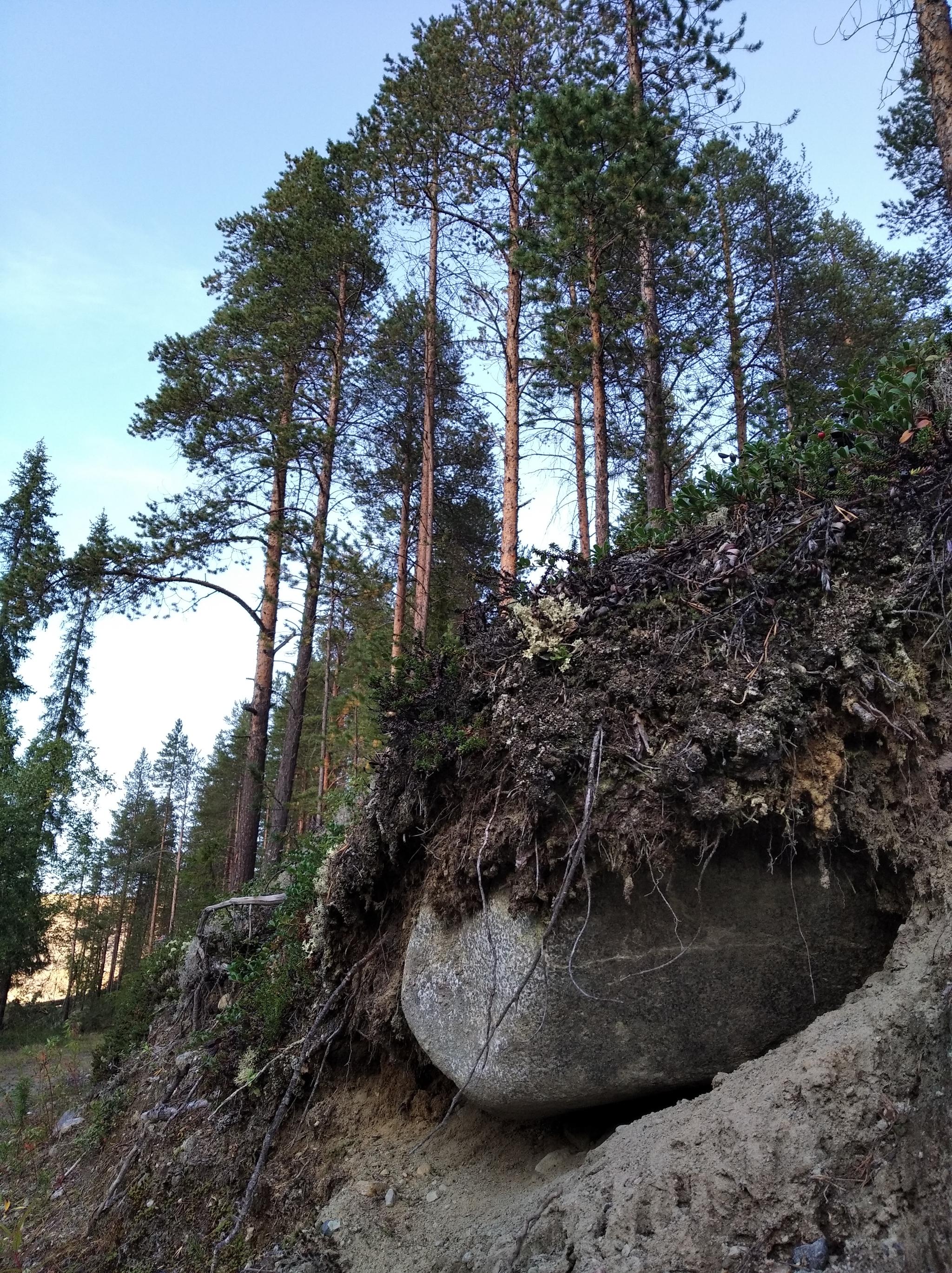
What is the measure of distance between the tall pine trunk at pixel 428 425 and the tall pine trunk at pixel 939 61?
920 centimetres

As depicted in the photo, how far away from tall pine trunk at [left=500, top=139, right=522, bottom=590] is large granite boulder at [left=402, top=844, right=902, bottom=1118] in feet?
26.2

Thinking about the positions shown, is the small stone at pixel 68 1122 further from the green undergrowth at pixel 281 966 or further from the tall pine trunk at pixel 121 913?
the tall pine trunk at pixel 121 913

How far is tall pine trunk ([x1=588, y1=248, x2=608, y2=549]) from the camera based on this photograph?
11.1 meters

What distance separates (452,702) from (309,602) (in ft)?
32.8

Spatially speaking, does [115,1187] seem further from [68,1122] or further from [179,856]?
[179,856]

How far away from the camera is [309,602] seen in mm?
14305

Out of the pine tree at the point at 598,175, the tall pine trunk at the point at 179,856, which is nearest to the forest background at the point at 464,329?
the pine tree at the point at 598,175

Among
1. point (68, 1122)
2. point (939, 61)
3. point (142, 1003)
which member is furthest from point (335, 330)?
point (68, 1122)

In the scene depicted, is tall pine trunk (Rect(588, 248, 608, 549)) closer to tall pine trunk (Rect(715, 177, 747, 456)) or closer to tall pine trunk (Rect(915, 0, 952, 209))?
tall pine trunk (Rect(715, 177, 747, 456))

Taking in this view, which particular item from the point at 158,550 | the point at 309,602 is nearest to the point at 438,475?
the point at 309,602

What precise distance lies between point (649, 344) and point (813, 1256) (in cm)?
1025

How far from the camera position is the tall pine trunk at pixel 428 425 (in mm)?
14320

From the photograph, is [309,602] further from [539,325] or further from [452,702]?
[452,702]

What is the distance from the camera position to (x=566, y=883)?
3.62m
